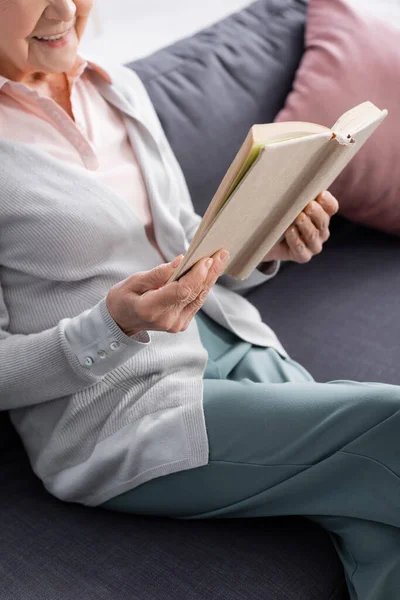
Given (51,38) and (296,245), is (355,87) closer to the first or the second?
(296,245)

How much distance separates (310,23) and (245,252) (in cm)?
77

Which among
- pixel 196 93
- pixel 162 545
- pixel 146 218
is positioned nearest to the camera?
pixel 162 545

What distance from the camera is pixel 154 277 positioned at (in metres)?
0.90

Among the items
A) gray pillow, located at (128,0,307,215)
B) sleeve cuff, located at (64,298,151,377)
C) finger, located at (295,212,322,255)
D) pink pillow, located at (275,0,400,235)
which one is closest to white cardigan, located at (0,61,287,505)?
sleeve cuff, located at (64,298,151,377)

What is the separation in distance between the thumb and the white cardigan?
0.20 ft

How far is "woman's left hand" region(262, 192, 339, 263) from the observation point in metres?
1.12

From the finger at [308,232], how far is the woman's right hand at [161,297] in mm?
259

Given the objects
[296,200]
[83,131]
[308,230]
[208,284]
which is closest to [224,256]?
[208,284]

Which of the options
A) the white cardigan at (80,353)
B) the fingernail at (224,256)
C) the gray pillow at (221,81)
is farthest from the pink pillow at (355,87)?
the fingernail at (224,256)

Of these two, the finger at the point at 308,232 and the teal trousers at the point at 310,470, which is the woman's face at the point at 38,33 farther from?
the teal trousers at the point at 310,470

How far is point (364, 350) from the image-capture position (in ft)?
4.51

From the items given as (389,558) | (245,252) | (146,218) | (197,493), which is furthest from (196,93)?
(389,558)

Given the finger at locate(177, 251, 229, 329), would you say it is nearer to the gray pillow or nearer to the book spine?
the book spine

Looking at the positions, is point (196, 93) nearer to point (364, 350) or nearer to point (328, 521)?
point (364, 350)
